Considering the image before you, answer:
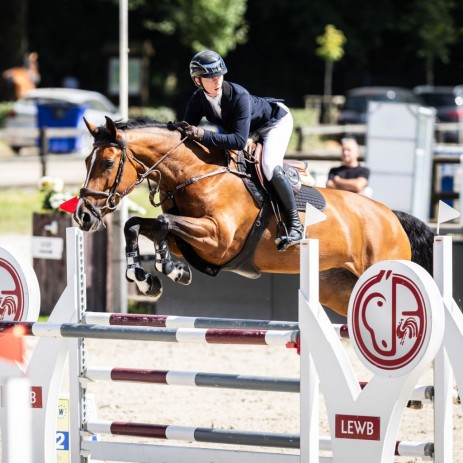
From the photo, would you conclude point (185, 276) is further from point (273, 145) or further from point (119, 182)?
point (273, 145)

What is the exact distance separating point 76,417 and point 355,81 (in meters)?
33.3

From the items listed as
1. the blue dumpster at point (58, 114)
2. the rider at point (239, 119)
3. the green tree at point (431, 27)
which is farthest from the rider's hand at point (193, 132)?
the green tree at point (431, 27)

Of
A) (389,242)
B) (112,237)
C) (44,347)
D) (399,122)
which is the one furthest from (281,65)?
(44,347)

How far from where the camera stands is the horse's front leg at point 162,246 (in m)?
5.92

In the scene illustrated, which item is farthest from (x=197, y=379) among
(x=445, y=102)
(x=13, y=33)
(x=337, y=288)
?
(x=13, y=33)

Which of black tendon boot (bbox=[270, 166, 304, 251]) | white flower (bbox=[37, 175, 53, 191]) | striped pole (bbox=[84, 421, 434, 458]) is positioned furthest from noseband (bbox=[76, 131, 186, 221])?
white flower (bbox=[37, 175, 53, 191])

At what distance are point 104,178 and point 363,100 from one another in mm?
23921

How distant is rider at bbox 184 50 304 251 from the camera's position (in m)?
6.17

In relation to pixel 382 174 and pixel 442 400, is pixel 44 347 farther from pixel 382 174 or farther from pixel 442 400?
pixel 382 174

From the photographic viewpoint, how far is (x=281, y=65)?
3628 centimetres

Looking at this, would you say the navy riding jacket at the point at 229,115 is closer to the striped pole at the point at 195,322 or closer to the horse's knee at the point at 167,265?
the horse's knee at the point at 167,265

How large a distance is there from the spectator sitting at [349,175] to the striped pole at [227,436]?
16.7ft

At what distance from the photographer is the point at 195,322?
16.3 ft

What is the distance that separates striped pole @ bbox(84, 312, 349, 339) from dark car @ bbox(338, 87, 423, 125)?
23767mm
